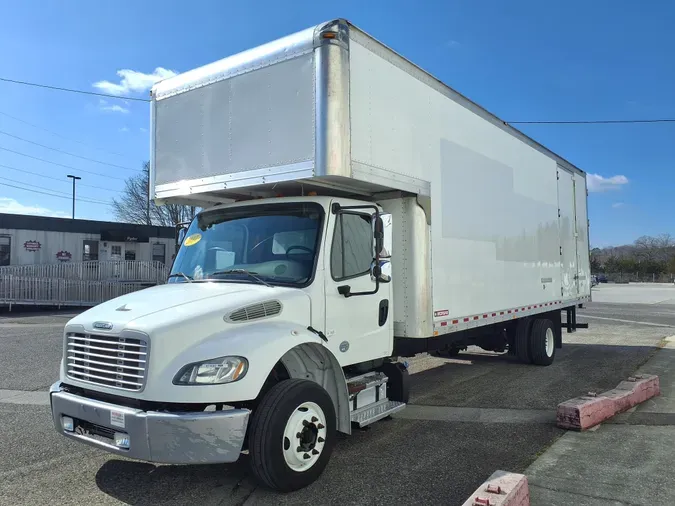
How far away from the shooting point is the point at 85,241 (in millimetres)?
28734

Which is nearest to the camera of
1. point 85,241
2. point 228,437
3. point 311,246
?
point 228,437

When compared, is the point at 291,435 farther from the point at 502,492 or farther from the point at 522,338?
the point at 522,338

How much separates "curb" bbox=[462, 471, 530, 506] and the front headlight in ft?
5.72

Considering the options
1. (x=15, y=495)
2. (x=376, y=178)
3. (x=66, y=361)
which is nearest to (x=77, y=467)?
(x=15, y=495)

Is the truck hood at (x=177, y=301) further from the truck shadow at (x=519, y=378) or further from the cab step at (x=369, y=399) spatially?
the truck shadow at (x=519, y=378)

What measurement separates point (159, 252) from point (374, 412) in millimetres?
29285

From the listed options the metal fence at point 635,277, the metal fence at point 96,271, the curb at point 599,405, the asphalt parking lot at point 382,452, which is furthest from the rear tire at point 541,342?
the metal fence at point 635,277

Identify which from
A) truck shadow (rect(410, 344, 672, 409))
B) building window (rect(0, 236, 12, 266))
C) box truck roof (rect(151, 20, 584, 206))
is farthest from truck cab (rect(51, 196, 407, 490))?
building window (rect(0, 236, 12, 266))

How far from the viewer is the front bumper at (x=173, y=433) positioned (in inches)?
138

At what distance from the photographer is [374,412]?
516cm

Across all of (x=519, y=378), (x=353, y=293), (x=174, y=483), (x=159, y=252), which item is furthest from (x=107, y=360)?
(x=159, y=252)

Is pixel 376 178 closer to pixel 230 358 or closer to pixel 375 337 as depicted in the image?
pixel 375 337

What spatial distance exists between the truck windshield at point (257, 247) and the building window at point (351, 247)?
0.24 metres

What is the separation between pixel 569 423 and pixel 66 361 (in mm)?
5119
